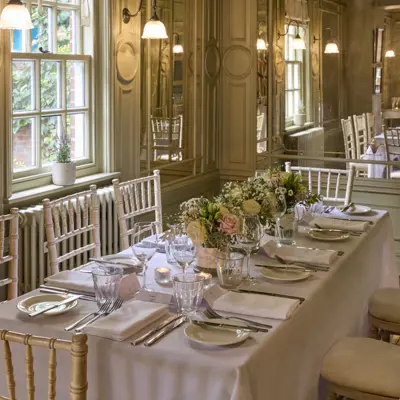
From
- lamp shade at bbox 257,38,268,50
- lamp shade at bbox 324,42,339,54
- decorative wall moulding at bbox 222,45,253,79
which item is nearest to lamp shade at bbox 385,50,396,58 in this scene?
lamp shade at bbox 324,42,339,54

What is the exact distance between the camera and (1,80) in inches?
138

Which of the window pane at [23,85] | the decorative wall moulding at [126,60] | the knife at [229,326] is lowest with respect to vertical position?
the knife at [229,326]

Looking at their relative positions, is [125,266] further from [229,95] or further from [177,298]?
[229,95]

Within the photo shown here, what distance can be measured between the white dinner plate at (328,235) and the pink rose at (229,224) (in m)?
0.76

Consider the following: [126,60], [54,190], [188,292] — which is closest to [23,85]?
[54,190]

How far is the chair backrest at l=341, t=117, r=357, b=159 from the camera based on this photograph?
17.9 feet

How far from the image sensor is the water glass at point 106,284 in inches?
86.8

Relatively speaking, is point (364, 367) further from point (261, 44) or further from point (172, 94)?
point (261, 44)

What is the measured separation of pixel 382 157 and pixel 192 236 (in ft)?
10.0

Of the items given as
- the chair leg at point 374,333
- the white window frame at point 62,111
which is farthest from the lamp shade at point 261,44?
the chair leg at point 374,333

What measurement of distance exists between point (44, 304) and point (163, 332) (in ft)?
1.55

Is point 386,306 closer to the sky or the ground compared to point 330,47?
closer to the ground

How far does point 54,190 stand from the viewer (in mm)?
3912

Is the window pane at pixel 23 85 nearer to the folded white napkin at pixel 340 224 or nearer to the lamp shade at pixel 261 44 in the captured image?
the folded white napkin at pixel 340 224
